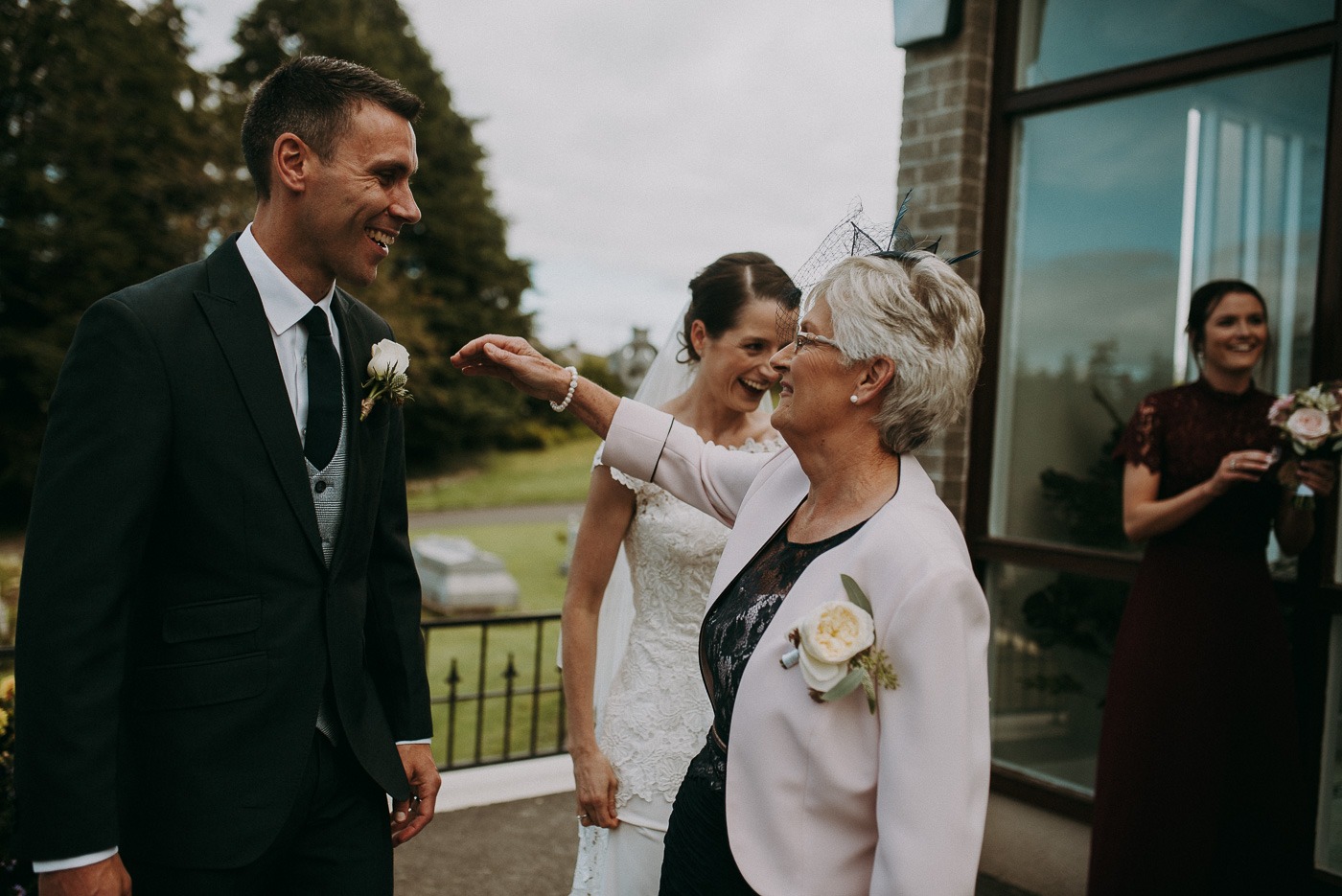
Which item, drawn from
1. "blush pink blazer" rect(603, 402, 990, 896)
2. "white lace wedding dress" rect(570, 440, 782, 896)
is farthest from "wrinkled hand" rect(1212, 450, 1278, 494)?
"blush pink blazer" rect(603, 402, 990, 896)

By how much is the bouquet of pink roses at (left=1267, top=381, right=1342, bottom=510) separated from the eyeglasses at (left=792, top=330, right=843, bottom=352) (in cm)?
225

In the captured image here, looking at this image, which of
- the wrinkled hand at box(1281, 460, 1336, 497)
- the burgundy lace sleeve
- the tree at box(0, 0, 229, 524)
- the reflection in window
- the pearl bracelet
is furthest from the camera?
the tree at box(0, 0, 229, 524)

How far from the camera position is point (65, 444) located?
183 centimetres

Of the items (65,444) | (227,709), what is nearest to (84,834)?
(227,709)

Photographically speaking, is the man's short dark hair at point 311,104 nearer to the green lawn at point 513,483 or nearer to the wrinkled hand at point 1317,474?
the wrinkled hand at point 1317,474

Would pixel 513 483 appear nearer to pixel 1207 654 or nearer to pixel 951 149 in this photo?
pixel 951 149

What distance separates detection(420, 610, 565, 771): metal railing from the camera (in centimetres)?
605

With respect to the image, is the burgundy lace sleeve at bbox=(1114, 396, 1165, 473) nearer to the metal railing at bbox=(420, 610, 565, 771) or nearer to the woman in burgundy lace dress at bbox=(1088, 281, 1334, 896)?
the woman in burgundy lace dress at bbox=(1088, 281, 1334, 896)

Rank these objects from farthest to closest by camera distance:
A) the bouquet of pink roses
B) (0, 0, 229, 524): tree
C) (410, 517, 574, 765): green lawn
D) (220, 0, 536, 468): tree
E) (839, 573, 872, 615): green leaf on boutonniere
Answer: (220, 0, 536, 468): tree < (0, 0, 229, 524): tree < (410, 517, 574, 765): green lawn < the bouquet of pink roses < (839, 573, 872, 615): green leaf on boutonniere

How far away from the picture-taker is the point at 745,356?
3043 millimetres

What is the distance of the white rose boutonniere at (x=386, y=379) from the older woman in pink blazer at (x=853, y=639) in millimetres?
786

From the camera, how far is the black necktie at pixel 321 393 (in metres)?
2.15

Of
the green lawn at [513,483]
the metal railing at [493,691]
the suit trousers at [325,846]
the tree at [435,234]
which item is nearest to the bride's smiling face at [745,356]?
the suit trousers at [325,846]

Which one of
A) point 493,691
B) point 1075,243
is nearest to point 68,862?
point 1075,243
